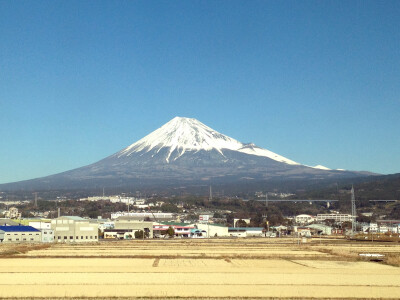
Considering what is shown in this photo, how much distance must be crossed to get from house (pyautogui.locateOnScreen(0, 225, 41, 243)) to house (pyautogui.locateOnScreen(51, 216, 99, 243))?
1321 mm

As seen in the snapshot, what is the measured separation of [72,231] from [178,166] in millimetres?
133222

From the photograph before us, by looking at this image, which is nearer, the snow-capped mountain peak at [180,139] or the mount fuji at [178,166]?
the mount fuji at [178,166]

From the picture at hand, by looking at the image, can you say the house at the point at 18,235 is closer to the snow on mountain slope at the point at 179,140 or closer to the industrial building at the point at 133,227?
the industrial building at the point at 133,227

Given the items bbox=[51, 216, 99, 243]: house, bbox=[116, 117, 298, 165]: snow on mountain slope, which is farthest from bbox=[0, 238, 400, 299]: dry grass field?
bbox=[116, 117, 298, 165]: snow on mountain slope

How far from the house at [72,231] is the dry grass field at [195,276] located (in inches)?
571

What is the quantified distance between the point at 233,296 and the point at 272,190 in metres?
119

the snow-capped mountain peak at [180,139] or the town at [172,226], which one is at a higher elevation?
the snow-capped mountain peak at [180,139]

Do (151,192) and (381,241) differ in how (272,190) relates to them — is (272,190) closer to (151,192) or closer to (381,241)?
(151,192)

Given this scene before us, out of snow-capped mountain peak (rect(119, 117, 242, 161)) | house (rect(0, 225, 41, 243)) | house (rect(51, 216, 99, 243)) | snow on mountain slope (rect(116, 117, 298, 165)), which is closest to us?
house (rect(0, 225, 41, 243))

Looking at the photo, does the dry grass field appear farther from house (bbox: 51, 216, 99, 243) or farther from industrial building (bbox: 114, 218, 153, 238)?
industrial building (bbox: 114, 218, 153, 238)

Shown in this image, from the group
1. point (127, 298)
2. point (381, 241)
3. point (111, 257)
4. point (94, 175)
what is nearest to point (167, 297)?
point (127, 298)

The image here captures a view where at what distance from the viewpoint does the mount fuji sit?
161m

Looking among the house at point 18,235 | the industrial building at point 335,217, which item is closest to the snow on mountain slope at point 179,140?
the industrial building at point 335,217

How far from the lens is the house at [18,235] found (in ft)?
143
